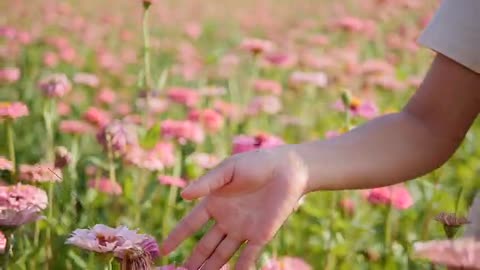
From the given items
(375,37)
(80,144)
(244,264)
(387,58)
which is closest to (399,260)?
(244,264)

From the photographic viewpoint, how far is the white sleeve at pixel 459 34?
0.84 m

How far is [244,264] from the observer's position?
72 centimetres

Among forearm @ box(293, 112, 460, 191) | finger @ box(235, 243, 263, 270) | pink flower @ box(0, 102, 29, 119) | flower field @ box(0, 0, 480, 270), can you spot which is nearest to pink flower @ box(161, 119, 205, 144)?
flower field @ box(0, 0, 480, 270)

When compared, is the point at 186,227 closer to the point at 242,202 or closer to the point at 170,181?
the point at 242,202

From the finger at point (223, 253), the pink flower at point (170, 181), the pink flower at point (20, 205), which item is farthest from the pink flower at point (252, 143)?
the finger at point (223, 253)

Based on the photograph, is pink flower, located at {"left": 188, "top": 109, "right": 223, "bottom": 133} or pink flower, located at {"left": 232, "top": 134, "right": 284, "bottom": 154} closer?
pink flower, located at {"left": 232, "top": 134, "right": 284, "bottom": 154}

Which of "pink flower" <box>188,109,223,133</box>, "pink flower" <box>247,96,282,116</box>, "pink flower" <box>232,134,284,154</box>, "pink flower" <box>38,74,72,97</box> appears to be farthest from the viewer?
"pink flower" <box>247,96,282,116</box>

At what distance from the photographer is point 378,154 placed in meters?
0.83

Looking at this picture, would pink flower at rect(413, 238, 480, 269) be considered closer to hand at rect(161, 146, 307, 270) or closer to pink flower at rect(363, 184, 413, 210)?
hand at rect(161, 146, 307, 270)

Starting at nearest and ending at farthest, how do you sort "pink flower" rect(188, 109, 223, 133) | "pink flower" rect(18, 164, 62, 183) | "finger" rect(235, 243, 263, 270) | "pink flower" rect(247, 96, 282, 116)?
"finger" rect(235, 243, 263, 270), "pink flower" rect(18, 164, 62, 183), "pink flower" rect(188, 109, 223, 133), "pink flower" rect(247, 96, 282, 116)

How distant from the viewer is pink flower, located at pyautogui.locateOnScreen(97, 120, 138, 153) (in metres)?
1.26

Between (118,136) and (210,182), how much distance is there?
55cm

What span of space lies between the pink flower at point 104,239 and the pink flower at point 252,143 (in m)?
0.46

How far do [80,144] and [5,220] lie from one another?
3.36ft
